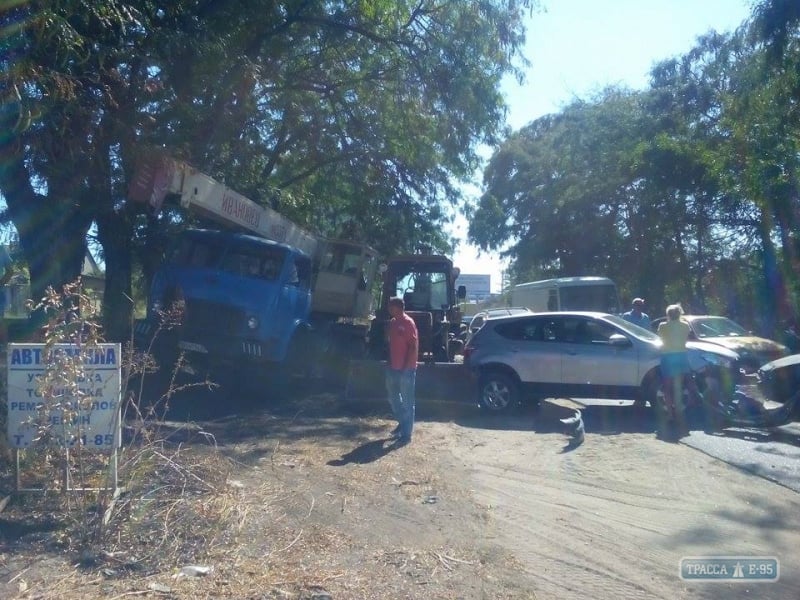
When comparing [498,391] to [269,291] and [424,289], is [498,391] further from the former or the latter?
[424,289]

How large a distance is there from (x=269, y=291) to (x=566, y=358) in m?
5.52

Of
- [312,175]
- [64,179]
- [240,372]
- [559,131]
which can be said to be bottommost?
[240,372]

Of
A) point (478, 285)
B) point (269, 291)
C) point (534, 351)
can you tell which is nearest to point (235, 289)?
point (269, 291)

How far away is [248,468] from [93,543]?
2.89m

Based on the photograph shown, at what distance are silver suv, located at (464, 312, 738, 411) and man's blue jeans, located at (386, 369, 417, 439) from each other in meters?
3.34

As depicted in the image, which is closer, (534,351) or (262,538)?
(262,538)

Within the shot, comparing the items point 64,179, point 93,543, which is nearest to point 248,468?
point 93,543

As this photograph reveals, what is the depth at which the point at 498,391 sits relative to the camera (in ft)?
48.3

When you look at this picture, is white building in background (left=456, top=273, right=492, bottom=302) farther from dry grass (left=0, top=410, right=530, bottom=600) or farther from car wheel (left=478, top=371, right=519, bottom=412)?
dry grass (left=0, top=410, right=530, bottom=600)

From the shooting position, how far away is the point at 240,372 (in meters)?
16.4

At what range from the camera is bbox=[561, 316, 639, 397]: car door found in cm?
1409

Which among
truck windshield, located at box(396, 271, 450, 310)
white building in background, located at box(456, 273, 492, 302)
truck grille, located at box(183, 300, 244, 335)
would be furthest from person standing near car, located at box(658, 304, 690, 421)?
white building in background, located at box(456, 273, 492, 302)

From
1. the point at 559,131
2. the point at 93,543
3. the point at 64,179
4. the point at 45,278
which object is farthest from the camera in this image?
the point at 559,131

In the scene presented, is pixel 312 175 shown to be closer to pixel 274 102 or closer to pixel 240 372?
pixel 274 102
